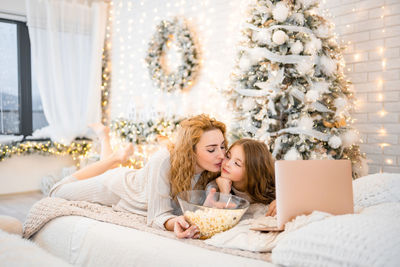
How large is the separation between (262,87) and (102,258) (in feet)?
5.95

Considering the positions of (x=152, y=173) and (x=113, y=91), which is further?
(x=113, y=91)

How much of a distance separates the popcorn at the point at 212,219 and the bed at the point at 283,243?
0.18 feet

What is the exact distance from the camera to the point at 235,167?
2057mm

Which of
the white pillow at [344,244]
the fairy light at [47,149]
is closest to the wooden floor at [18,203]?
the fairy light at [47,149]

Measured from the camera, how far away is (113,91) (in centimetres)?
591

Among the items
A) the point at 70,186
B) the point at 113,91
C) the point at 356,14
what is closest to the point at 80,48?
the point at 113,91

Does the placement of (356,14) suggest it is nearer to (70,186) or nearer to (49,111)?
(70,186)

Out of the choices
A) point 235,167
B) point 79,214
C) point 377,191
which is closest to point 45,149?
point 79,214

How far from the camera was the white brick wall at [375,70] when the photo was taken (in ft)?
9.95

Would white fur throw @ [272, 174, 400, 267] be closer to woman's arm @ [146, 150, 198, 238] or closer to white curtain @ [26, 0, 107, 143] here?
woman's arm @ [146, 150, 198, 238]

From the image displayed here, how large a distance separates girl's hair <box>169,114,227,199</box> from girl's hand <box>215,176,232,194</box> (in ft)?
0.52

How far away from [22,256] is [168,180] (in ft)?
2.72

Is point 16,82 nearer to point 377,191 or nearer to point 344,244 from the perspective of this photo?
point 377,191

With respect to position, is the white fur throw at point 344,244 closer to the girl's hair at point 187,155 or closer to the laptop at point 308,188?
the laptop at point 308,188
